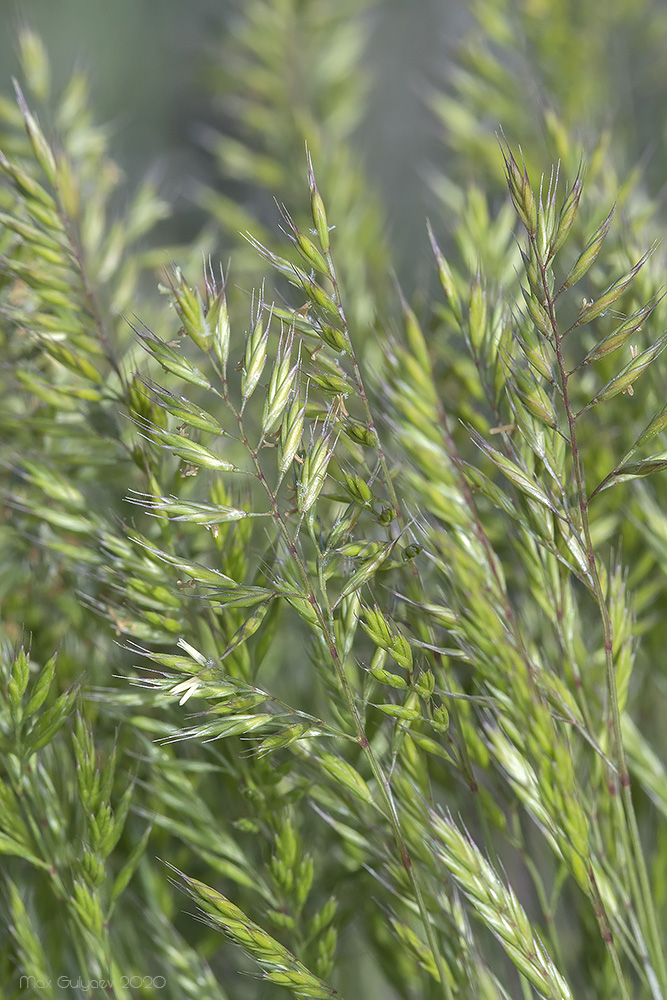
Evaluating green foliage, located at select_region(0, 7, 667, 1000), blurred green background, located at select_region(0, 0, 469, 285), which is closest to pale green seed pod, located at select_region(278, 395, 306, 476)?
green foliage, located at select_region(0, 7, 667, 1000)

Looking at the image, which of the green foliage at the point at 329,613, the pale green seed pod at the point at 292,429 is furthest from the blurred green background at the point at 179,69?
the pale green seed pod at the point at 292,429

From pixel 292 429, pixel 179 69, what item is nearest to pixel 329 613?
pixel 292 429

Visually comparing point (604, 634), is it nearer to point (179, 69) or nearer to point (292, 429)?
point (292, 429)

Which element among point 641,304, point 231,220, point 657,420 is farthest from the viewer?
point 231,220

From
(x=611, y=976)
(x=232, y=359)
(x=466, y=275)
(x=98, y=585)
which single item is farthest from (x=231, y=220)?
(x=611, y=976)

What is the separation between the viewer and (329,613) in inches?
11.4

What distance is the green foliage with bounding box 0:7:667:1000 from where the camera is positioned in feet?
0.98

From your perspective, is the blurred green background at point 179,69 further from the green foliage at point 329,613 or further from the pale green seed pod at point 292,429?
the pale green seed pod at point 292,429

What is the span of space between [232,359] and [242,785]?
41cm

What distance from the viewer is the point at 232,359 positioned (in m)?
0.68

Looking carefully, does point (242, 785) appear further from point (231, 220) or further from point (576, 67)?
point (576, 67)

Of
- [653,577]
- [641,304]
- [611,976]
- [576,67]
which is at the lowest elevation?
[611,976]

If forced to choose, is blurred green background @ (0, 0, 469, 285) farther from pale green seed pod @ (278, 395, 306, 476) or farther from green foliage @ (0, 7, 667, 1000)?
pale green seed pod @ (278, 395, 306, 476)

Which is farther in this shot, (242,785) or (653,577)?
(653,577)
